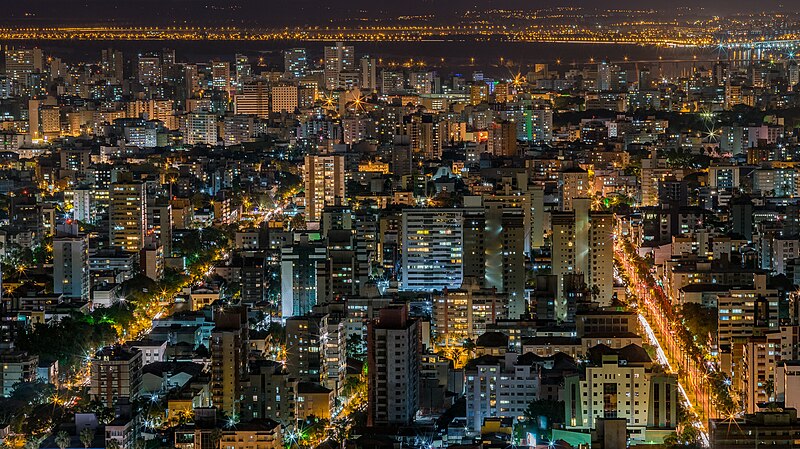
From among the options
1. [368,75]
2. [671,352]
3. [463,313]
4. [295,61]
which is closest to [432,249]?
[463,313]

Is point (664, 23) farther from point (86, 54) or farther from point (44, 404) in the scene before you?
point (44, 404)

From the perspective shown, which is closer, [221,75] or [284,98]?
[284,98]

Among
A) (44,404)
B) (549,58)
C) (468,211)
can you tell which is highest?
(549,58)

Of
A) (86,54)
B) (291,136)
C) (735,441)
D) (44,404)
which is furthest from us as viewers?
(86,54)

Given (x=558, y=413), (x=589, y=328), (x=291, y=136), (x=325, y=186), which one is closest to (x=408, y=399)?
(x=558, y=413)

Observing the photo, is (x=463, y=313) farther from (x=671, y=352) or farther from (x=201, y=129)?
(x=201, y=129)

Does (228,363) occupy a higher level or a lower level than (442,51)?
lower

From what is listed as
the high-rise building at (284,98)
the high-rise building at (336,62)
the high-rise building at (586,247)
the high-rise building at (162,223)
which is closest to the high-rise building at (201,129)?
the high-rise building at (284,98)

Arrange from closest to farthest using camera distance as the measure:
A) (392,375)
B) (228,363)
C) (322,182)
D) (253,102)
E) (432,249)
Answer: (392,375), (228,363), (432,249), (322,182), (253,102)
